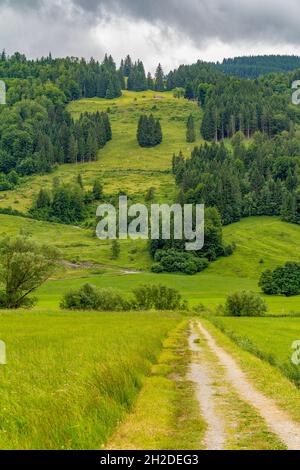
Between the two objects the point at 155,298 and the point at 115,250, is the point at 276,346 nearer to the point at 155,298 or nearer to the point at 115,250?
the point at 155,298

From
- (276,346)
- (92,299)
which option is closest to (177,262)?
(92,299)

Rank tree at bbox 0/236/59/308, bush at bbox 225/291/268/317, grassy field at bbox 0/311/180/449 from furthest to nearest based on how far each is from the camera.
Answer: bush at bbox 225/291/268/317
tree at bbox 0/236/59/308
grassy field at bbox 0/311/180/449

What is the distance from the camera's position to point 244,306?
106 meters

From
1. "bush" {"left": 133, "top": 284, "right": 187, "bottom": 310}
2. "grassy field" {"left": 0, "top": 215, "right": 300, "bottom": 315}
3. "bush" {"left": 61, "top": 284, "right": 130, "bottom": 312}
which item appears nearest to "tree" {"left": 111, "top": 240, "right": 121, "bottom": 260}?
"grassy field" {"left": 0, "top": 215, "right": 300, "bottom": 315}

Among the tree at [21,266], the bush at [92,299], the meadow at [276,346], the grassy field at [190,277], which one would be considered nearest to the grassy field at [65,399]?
the meadow at [276,346]

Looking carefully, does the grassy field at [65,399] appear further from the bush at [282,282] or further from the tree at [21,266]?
the bush at [282,282]

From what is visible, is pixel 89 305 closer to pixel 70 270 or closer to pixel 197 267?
pixel 70 270

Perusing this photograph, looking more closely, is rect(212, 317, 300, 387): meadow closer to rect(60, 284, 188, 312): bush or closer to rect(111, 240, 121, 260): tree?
rect(60, 284, 188, 312): bush

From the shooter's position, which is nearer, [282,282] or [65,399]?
[65,399]

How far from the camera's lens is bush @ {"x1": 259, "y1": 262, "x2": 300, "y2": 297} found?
144 m

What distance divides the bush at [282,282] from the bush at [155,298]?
4044 cm

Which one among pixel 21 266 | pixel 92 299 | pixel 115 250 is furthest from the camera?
pixel 115 250

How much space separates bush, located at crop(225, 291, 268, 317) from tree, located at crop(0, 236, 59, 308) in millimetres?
39584

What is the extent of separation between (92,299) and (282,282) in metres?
66.6
